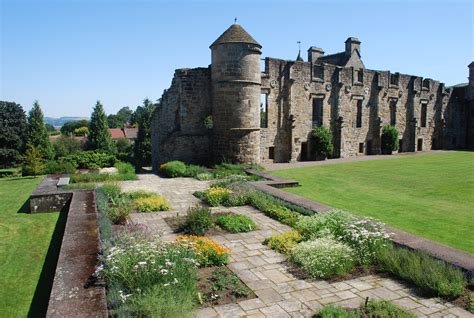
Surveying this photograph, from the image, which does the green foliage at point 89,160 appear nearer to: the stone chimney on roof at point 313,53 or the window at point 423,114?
the stone chimney on roof at point 313,53

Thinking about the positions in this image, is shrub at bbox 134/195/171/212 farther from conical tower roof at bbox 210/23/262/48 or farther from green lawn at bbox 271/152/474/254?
conical tower roof at bbox 210/23/262/48

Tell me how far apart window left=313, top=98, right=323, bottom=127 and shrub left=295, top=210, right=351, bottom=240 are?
18629 millimetres

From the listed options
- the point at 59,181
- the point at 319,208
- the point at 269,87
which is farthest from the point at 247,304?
the point at 269,87

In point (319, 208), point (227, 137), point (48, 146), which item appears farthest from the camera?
point (48, 146)

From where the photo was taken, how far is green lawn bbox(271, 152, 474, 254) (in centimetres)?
898

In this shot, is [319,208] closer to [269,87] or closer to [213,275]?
[213,275]

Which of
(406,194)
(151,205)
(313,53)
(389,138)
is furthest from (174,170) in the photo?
(313,53)

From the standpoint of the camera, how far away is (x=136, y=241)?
6410mm

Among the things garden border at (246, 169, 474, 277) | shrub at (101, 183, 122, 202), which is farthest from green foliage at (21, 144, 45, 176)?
garden border at (246, 169, 474, 277)

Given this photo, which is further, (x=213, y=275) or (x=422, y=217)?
(x=422, y=217)

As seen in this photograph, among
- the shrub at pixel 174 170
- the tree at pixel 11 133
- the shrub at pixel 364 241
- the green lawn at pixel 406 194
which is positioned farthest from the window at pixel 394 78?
the tree at pixel 11 133

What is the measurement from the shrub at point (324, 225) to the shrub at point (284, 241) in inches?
7.0

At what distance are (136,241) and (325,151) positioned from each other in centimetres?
2042

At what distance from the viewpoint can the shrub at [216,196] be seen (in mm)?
11438
